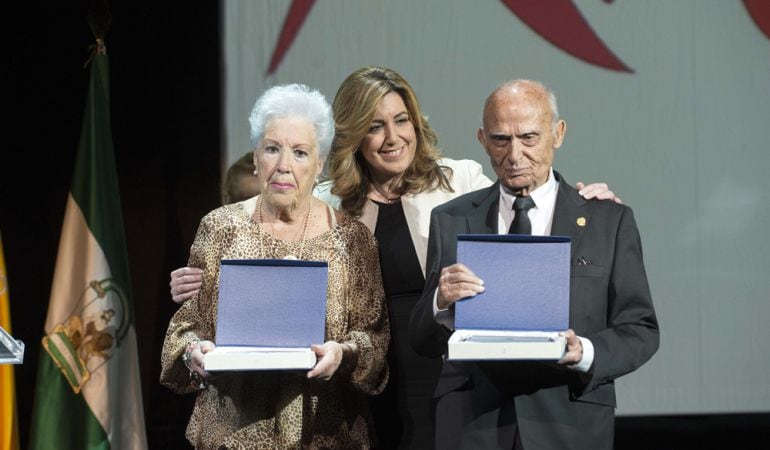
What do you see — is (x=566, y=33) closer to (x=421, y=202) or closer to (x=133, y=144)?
(x=421, y=202)

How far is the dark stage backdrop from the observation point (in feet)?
13.9

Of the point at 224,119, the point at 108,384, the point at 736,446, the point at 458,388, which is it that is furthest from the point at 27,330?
the point at 736,446

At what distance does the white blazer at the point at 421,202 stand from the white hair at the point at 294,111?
0.46 m

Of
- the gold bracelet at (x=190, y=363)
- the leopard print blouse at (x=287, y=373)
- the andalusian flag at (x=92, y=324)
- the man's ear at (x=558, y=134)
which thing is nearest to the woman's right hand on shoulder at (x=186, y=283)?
the leopard print blouse at (x=287, y=373)

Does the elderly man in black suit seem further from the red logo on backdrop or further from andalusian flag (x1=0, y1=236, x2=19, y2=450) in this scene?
andalusian flag (x1=0, y1=236, x2=19, y2=450)

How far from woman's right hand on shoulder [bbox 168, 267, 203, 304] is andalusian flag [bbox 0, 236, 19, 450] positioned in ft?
5.11

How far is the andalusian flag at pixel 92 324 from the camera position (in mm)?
3977

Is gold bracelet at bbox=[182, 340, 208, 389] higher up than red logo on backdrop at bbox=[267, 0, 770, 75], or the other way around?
red logo on backdrop at bbox=[267, 0, 770, 75]

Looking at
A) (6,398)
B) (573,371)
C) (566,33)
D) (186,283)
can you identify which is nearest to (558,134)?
(573,371)

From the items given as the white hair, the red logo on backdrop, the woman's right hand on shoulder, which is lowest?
the woman's right hand on shoulder

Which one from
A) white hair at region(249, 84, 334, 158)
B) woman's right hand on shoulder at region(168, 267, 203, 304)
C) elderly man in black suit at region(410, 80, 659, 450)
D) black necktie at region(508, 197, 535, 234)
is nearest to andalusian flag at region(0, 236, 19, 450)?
woman's right hand on shoulder at region(168, 267, 203, 304)

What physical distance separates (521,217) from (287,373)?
66cm

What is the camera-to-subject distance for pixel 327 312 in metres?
2.42

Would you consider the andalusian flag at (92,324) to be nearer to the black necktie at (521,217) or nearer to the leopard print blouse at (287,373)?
the leopard print blouse at (287,373)
